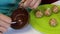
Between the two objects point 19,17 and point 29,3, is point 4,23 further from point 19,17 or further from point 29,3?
point 29,3

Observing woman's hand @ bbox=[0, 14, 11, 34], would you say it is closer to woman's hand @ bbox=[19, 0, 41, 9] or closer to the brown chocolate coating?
the brown chocolate coating

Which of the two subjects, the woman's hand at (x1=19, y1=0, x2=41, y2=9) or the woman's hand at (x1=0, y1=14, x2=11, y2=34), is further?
the woman's hand at (x1=19, y1=0, x2=41, y2=9)

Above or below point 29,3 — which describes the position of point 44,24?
below

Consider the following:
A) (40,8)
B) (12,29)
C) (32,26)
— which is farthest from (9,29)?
(40,8)

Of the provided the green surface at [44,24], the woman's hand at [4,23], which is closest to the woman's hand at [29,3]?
the green surface at [44,24]

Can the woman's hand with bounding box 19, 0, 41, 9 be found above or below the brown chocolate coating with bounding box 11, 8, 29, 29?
above

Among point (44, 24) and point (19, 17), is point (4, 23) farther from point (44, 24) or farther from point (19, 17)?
point (44, 24)

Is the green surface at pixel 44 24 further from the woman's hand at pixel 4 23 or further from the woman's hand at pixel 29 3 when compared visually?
the woman's hand at pixel 4 23

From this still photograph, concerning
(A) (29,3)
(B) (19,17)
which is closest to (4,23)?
(B) (19,17)

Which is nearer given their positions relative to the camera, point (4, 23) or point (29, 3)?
point (4, 23)

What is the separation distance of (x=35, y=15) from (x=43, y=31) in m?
0.12

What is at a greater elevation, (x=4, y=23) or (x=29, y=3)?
(x=29, y=3)

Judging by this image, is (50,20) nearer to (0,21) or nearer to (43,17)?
(43,17)

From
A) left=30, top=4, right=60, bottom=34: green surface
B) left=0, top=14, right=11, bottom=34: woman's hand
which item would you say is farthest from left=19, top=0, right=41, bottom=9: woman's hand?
left=0, top=14, right=11, bottom=34: woman's hand
